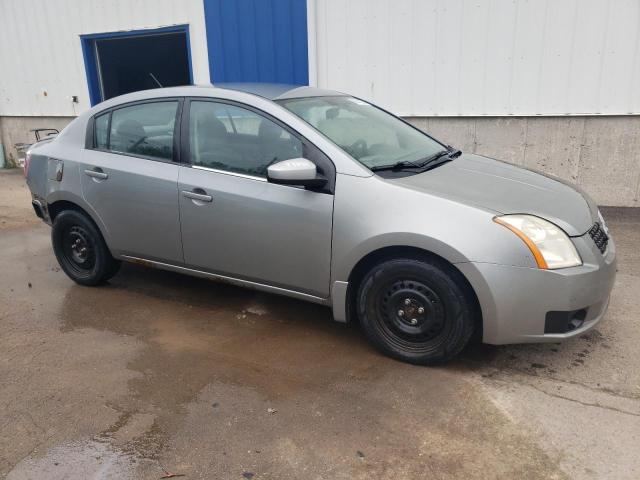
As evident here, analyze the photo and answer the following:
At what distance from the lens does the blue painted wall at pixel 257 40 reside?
7930mm

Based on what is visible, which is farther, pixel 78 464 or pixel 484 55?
pixel 484 55

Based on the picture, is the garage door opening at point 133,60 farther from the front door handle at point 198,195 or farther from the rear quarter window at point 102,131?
the front door handle at point 198,195

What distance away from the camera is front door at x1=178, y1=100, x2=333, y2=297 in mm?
3426

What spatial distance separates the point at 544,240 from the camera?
117 inches

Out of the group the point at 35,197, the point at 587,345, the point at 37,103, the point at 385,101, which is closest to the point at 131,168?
the point at 35,197

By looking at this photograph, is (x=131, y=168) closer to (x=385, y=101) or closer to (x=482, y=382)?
(x=482, y=382)

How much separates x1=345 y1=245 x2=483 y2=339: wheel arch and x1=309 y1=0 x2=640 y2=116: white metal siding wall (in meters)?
4.58

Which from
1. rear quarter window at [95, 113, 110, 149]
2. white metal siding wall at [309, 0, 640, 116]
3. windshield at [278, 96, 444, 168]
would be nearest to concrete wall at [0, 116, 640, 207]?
white metal siding wall at [309, 0, 640, 116]

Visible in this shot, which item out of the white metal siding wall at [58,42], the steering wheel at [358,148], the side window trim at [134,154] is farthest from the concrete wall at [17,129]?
the steering wheel at [358,148]

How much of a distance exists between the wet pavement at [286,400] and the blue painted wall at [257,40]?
16.0 ft

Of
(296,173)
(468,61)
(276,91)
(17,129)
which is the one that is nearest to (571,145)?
(468,61)

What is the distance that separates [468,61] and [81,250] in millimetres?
5259

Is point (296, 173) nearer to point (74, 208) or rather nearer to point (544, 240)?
point (544, 240)

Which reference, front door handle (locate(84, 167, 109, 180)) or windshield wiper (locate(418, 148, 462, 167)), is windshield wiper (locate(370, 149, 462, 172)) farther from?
front door handle (locate(84, 167, 109, 180))
